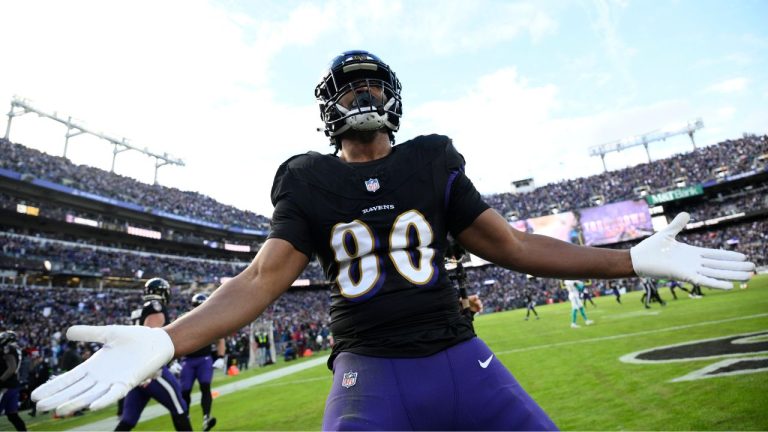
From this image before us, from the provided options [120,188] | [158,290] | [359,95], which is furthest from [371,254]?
[120,188]

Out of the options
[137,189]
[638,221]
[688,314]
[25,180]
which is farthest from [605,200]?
[25,180]

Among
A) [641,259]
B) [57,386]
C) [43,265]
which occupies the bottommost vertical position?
[57,386]

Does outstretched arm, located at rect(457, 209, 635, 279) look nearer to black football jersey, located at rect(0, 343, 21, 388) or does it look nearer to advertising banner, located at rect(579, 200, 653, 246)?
black football jersey, located at rect(0, 343, 21, 388)

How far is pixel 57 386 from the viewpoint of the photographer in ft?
4.83

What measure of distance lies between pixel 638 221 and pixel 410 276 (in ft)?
182

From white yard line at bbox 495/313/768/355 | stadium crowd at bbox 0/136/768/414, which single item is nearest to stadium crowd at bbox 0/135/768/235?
stadium crowd at bbox 0/136/768/414

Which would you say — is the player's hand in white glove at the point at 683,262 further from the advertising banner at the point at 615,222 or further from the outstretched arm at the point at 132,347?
the advertising banner at the point at 615,222

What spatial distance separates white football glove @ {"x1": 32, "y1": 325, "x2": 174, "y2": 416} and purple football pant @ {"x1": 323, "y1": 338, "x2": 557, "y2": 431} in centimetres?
70

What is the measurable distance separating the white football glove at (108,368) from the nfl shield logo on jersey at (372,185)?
105 cm

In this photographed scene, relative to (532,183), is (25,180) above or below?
below

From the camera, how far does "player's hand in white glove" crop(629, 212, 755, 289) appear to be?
2.08m

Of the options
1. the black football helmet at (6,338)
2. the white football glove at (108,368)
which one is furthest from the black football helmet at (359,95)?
the black football helmet at (6,338)

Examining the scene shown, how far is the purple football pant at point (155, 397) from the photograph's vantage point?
571 centimetres

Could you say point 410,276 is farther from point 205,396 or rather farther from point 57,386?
point 205,396
